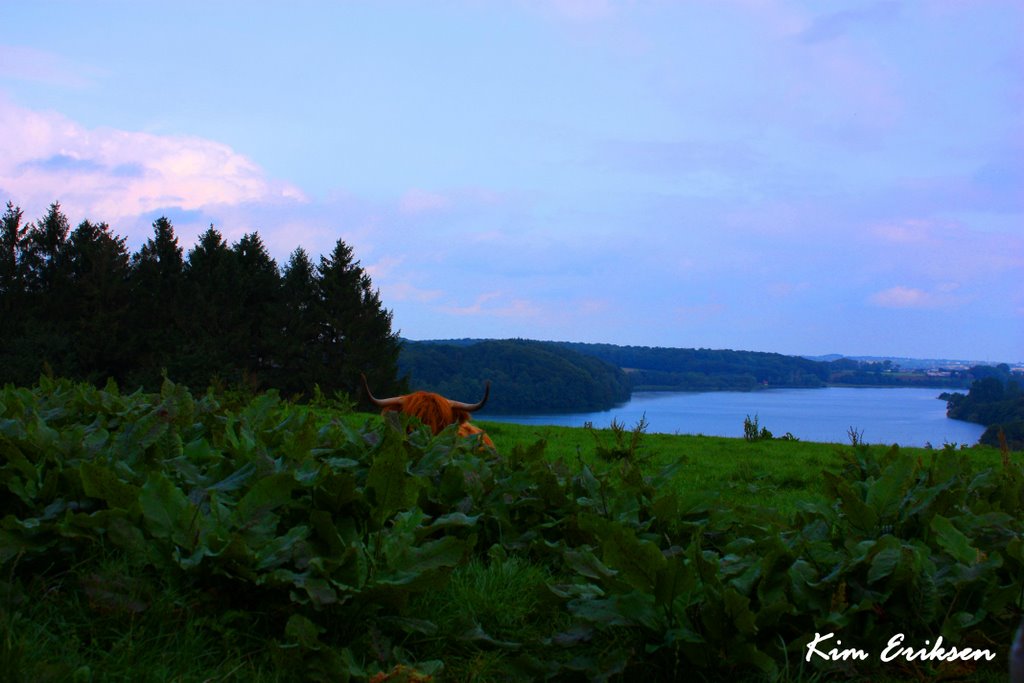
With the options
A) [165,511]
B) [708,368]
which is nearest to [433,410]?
[165,511]

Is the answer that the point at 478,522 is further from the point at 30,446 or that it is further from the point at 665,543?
the point at 30,446

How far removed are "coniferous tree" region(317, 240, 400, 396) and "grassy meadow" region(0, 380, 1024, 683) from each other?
3065cm

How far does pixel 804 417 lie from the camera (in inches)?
555

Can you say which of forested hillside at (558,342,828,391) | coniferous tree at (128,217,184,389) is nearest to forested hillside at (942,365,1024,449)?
forested hillside at (558,342,828,391)

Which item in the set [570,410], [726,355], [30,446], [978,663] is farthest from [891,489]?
[726,355]

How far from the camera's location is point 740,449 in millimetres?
10234

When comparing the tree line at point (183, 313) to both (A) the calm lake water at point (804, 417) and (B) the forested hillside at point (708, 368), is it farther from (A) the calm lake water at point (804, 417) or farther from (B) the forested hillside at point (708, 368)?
(A) the calm lake water at point (804, 417)

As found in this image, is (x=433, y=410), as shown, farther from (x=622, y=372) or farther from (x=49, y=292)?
(x=49, y=292)

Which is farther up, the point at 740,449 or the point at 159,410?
the point at 159,410

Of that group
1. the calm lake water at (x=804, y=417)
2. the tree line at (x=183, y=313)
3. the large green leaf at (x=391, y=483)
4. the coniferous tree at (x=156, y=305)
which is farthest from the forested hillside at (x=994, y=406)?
the coniferous tree at (x=156, y=305)

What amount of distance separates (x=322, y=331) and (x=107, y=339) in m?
8.13
